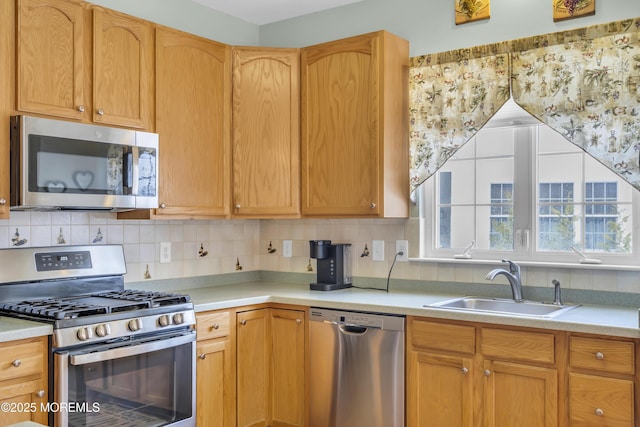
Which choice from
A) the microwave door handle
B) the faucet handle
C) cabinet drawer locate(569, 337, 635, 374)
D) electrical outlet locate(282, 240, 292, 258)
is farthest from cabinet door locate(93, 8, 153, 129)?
cabinet drawer locate(569, 337, 635, 374)

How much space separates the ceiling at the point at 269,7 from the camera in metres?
3.74

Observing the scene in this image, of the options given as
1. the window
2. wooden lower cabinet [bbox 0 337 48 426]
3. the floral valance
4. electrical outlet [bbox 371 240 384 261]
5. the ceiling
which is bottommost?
wooden lower cabinet [bbox 0 337 48 426]

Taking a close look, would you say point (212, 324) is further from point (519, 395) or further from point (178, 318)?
point (519, 395)

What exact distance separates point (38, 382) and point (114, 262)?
945mm

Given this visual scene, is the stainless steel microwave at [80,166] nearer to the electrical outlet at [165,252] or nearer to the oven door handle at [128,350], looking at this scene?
the electrical outlet at [165,252]

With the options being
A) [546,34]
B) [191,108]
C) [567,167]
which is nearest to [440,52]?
[546,34]

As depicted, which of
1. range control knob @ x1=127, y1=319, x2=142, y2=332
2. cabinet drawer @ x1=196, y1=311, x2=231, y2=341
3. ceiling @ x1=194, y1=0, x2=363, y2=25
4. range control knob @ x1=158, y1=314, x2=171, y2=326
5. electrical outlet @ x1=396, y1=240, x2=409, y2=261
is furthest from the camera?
ceiling @ x1=194, y1=0, x2=363, y2=25

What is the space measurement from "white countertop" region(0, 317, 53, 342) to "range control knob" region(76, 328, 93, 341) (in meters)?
0.11

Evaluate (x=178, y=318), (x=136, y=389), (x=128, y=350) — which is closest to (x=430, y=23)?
(x=178, y=318)

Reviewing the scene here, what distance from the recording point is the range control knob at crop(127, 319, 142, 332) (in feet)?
8.75

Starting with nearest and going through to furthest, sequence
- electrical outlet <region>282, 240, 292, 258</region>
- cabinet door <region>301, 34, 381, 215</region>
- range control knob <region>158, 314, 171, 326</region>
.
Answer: range control knob <region>158, 314, 171, 326</region>, cabinet door <region>301, 34, 381, 215</region>, electrical outlet <region>282, 240, 292, 258</region>

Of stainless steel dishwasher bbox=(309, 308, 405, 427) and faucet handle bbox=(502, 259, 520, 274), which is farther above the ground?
faucet handle bbox=(502, 259, 520, 274)

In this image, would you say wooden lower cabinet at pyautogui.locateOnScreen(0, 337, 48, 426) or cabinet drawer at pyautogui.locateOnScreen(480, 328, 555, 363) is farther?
cabinet drawer at pyautogui.locateOnScreen(480, 328, 555, 363)

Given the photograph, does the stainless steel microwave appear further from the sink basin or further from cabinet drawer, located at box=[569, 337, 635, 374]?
cabinet drawer, located at box=[569, 337, 635, 374]
